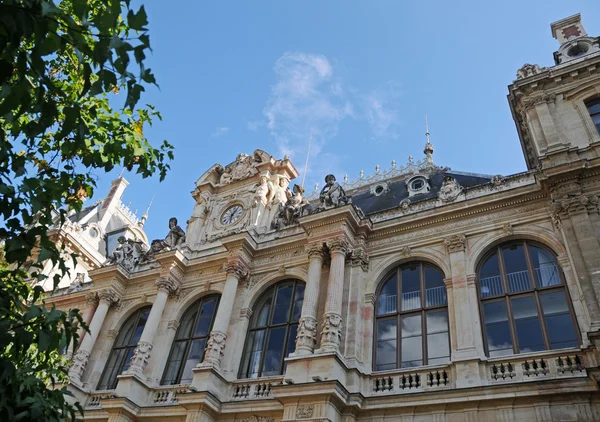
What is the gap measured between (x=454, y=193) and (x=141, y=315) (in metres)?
12.5

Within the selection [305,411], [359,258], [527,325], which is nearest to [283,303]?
[359,258]

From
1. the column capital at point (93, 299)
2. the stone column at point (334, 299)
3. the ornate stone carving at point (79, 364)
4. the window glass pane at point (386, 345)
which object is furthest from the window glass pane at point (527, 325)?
the column capital at point (93, 299)

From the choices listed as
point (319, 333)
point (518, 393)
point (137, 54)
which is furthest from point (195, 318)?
point (137, 54)

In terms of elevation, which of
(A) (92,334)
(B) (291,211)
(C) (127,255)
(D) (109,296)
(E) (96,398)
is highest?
→ (B) (291,211)

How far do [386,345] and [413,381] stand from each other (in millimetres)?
1662

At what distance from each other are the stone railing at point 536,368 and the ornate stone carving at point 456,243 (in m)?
3.57

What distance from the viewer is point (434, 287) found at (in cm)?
1398

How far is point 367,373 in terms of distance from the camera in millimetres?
12719

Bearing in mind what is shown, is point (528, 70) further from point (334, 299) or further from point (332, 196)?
point (334, 299)

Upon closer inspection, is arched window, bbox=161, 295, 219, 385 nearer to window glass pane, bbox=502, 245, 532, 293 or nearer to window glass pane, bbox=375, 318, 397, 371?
window glass pane, bbox=375, 318, 397, 371

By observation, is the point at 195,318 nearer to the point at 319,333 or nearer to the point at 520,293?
the point at 319,333

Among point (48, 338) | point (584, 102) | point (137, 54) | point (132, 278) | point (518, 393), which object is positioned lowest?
point (48, 338)

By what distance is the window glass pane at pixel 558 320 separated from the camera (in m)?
11.3

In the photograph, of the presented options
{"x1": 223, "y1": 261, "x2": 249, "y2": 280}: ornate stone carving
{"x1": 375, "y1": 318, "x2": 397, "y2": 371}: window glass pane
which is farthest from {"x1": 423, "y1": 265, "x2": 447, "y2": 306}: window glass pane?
Answer: {"x1": 223, "y1": 261, "x2": 249, "y2": 280}: ornate stone carving
